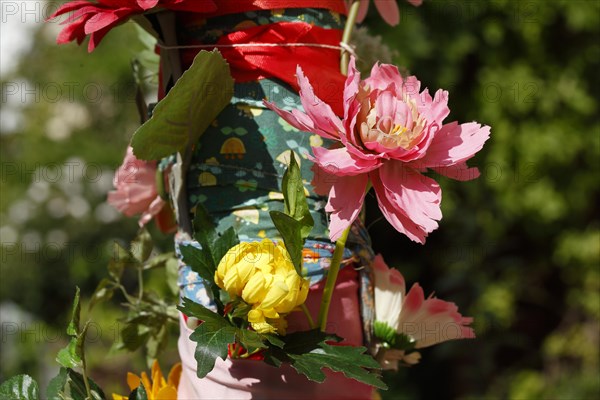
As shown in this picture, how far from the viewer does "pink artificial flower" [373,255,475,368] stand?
2.38ft

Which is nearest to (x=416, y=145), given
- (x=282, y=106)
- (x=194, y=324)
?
(x=282, y=106)

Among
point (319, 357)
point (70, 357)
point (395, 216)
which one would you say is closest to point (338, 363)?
point (319, 357)

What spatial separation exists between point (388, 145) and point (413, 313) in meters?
0.21

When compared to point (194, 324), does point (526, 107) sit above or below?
below

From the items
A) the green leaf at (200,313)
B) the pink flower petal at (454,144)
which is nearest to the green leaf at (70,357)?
the green leaf at (200,313)

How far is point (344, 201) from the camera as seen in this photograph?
2.00 feet

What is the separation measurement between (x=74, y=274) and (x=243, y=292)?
2282 mm

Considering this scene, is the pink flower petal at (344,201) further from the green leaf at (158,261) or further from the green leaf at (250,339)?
the green leaf at (158,261)

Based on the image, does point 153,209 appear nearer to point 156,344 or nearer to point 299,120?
point 156,344

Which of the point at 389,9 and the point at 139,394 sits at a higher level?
the point at 389,9

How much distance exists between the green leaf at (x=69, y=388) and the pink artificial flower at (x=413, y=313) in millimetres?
265

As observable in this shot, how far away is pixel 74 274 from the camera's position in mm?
2740

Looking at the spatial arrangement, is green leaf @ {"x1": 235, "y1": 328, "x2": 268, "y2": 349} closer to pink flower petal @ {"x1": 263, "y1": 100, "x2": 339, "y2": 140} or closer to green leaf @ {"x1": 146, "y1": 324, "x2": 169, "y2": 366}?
pink flower petal @ {"x1": 263, "y1": 100, "x2": 339, "y2": 140}

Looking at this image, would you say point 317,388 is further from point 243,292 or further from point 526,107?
point 526,107
